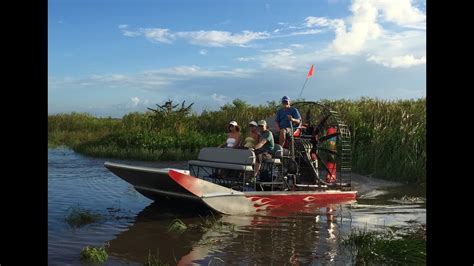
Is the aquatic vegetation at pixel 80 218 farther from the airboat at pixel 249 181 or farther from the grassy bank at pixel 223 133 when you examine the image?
the grassy bank at pixel 223 133

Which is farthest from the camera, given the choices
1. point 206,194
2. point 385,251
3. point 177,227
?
point 206,194

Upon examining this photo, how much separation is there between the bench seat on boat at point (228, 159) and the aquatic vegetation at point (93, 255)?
384 cm

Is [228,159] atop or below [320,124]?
below

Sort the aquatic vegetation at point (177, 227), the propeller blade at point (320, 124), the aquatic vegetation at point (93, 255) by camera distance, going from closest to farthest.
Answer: the aquatic vegetation at point (93, 255) → the aquatic vegetation at point (177, 227) → the propeller blade at point (320, 124)

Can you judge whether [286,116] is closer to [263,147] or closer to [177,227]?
[263,147]

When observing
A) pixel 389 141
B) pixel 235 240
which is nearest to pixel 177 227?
pixel 235 240

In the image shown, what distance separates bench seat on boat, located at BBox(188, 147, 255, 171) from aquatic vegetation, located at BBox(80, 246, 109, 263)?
3.84 metres

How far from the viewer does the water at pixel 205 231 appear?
26.2 feet

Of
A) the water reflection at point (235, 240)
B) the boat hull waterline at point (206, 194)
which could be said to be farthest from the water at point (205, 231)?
the boat hull waterline at point (206, 194)

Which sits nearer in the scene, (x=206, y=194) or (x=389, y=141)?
(x=206, y=194)

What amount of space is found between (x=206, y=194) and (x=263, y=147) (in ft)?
5.66

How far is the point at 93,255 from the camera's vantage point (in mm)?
7508
